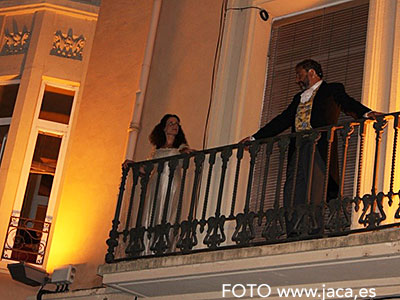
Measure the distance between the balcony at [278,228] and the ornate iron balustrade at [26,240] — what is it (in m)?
2.17

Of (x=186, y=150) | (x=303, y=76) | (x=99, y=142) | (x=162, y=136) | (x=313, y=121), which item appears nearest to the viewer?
(x=313, y=121)

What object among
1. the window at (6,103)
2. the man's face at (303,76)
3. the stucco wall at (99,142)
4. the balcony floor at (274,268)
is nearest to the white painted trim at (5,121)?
the window at (6,103)

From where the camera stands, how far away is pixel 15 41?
13.4 meters

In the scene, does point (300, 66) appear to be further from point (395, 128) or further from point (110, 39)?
point (110, 39)

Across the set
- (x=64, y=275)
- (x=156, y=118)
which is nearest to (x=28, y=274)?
(x=64, y=275)

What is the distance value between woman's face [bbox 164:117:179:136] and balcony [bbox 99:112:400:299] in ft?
0.98

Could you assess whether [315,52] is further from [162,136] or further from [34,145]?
[34,145]

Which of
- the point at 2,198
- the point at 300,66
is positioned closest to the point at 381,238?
the point at 300,66

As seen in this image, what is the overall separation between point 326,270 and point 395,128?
50.7 inches

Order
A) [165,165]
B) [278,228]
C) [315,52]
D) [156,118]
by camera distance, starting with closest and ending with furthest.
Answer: [278,228] < [165,165] < [315,52] < [156,118]

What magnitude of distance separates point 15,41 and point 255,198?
4.37 meters

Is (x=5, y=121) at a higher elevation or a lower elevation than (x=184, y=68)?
lower

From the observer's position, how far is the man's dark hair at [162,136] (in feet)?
34.7

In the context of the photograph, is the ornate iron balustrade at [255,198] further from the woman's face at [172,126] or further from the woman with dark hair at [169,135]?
the woman's face at [172,126]
